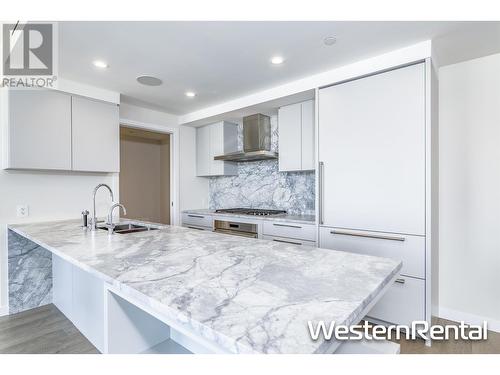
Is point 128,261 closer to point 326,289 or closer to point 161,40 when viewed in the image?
point 326,289

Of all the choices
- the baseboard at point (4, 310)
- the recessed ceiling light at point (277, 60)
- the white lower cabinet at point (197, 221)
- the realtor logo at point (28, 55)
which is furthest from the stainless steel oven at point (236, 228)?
the realtor logo at point (28, 55)

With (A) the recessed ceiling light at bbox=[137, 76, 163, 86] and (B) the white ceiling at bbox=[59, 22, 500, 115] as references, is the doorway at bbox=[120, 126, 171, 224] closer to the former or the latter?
(A) the recessed ceiling light at bbox=[137, 76, 163, 86]

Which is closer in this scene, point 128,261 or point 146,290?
point 146,290

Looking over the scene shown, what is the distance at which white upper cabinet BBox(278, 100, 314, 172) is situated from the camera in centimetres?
305

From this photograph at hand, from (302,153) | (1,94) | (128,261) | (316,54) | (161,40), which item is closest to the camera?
(128,261)

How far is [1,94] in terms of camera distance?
251 centimetres

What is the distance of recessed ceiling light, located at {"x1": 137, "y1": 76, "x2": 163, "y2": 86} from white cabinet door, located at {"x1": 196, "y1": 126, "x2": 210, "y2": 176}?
1.36 meters

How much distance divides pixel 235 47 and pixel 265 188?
2.04 m

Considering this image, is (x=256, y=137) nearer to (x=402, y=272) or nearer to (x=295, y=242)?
(x=295, y=242)

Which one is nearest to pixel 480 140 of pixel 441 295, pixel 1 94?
pixel 441 295

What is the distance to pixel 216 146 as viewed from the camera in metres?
4.08

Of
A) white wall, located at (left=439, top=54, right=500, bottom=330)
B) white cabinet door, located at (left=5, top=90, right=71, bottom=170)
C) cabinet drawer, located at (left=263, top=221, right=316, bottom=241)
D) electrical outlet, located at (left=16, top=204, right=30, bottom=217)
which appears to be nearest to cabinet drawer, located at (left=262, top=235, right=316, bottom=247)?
→ cabinet drawer, located at (left=263, top=221, right=316, bottom=241)
